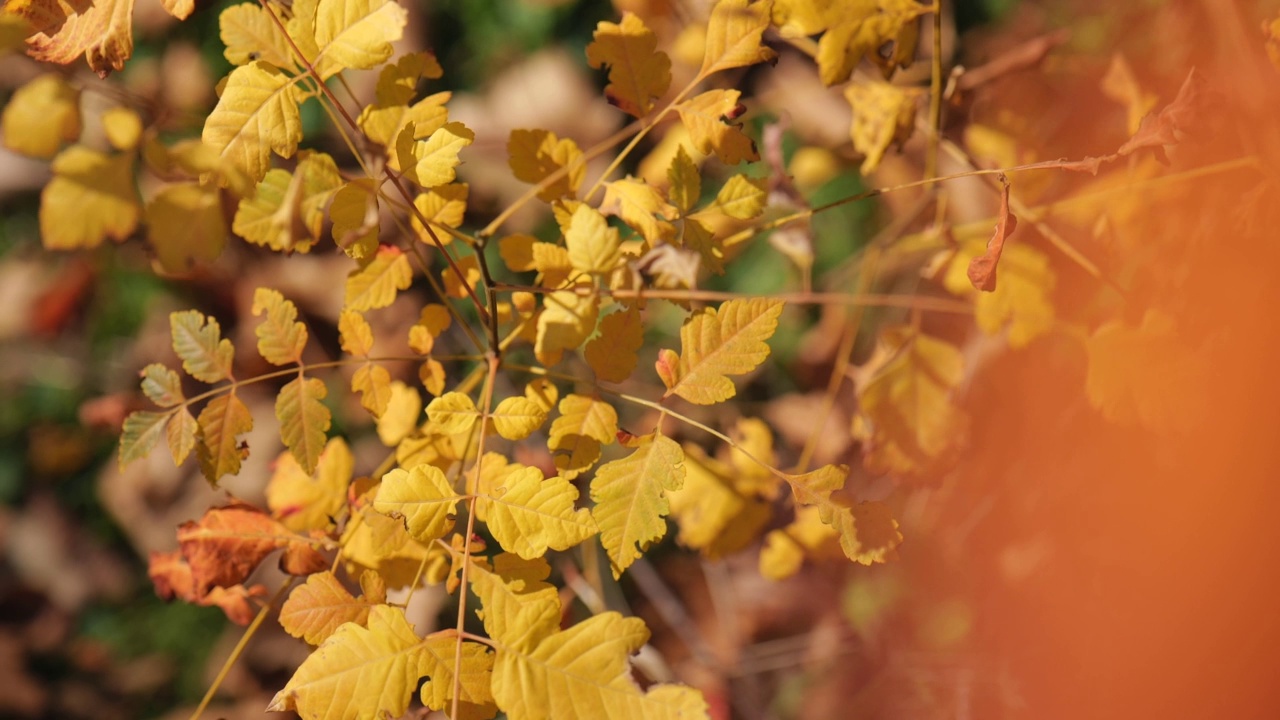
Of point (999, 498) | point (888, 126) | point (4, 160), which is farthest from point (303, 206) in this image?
point (999, 498)

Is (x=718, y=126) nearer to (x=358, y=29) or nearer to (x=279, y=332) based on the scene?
(x=358, y=29)

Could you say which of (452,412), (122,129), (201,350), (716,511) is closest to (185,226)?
(122,129)

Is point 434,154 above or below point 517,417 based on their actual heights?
above

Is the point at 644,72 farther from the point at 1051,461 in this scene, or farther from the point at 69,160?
the point at 1051,461

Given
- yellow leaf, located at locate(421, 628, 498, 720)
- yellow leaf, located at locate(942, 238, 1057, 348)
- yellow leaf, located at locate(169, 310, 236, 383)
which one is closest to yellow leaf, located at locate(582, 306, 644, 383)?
yellow leaf, located at locate(421, 628, 498, 720)

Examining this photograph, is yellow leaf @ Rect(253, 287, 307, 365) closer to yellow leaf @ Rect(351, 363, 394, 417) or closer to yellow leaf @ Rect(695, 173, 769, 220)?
yellow leaf @ Rect(351, 363, 394, 417)
